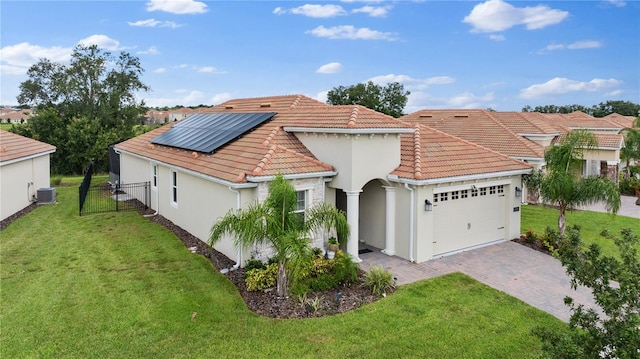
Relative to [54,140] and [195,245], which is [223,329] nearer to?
[195,245]

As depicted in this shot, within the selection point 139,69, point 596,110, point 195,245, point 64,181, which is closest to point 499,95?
point 195,245

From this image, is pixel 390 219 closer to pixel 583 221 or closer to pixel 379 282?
pixel 379 282

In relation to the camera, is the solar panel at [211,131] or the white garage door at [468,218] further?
the solar panel at [211,131]

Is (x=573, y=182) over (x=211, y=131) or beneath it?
beneath

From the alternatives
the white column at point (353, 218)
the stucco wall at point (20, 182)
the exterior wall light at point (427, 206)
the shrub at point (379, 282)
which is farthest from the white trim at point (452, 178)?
the stucco wall at point (20, 182)

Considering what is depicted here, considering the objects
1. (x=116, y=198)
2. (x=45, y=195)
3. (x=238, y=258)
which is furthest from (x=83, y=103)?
(x=238, y=258)

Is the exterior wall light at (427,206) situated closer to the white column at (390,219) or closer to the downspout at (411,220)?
the downspout at (411,220)
